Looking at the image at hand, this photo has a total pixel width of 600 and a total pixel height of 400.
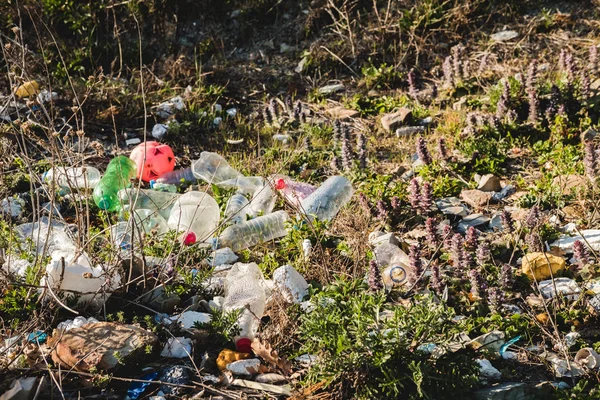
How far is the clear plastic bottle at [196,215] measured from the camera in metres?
3.81

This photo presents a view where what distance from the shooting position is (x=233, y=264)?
11.6 ft

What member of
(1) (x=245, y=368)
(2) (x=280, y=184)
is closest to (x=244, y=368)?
(1) (x=245, y=368)

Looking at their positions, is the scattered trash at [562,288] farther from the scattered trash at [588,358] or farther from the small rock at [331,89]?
the small rock at [331,89]

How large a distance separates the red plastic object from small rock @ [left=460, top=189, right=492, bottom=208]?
1972 millimetres

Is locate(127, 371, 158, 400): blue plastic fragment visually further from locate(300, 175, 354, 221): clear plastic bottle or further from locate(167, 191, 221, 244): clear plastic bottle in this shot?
locate(300, 175, 354, 221): clear plastic bottle

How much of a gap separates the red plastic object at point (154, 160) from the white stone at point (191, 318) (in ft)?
5.83

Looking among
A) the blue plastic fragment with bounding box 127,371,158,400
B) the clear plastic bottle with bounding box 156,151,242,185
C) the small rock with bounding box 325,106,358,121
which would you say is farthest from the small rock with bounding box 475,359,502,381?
the small rock with bounding box 325,106,358,121

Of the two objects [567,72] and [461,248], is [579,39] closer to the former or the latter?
[567,72]

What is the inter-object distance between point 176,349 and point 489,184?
2285 mm

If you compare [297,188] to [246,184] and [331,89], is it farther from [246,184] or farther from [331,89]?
[331,89]

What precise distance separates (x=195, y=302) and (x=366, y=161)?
6.09ft

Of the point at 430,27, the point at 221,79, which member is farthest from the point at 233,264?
the point at 430,27

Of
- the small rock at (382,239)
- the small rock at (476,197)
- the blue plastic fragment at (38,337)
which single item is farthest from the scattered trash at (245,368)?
the small rock at (476,197)

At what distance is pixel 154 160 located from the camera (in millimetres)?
4543
